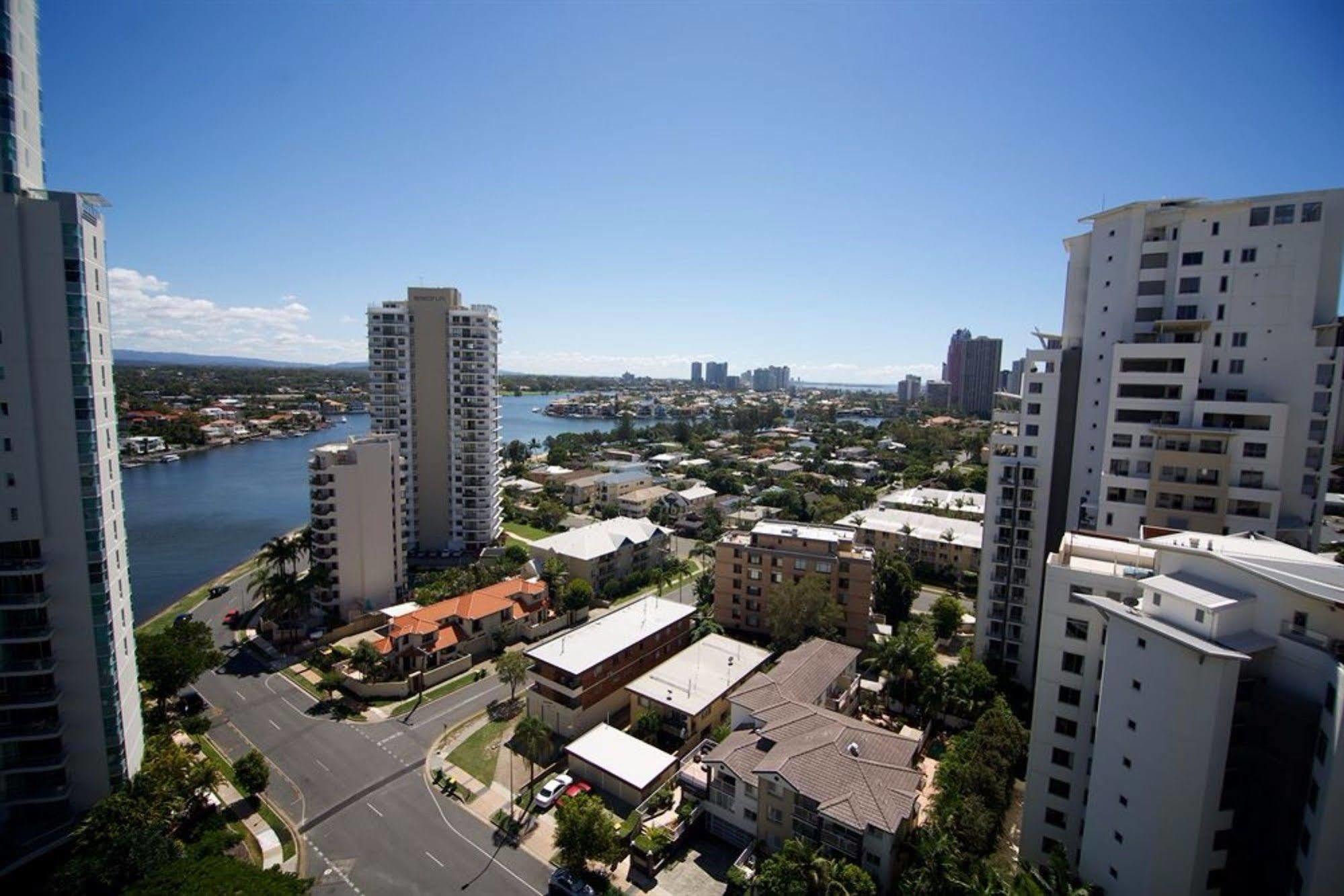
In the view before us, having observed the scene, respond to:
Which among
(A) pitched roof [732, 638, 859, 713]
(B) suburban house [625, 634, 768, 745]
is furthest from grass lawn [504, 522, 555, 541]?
(A) pitched roof [732, 638, 859, 713]

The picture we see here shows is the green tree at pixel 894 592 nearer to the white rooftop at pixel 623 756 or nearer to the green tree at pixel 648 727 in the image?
the green tree at pixel 648 727

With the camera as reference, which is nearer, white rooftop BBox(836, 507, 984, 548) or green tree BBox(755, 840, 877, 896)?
green tree BBox(755, 840, 877, 896)

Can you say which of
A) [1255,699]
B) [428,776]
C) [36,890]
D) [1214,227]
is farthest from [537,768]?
[1214,227]

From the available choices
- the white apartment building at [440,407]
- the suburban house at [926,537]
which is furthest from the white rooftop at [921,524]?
the white apartment building at [440,407]

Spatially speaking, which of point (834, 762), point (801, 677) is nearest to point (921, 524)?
point (801, 677)

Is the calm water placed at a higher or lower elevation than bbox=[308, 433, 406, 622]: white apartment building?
lower

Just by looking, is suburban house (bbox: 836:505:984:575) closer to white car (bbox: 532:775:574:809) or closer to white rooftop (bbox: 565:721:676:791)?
white rooftop (bbox: 565:721:676:791)

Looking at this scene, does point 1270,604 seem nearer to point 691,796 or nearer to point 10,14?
point 691,796

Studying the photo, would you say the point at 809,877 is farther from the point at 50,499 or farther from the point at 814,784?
the point at 50,499
